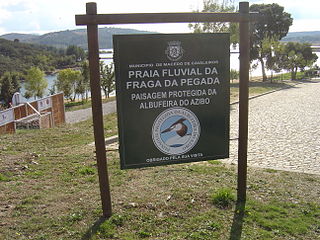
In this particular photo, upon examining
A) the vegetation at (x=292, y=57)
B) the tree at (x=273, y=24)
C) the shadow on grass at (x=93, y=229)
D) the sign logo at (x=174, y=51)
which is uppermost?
the tree at (x=273, y=24)

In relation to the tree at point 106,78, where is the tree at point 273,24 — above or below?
above

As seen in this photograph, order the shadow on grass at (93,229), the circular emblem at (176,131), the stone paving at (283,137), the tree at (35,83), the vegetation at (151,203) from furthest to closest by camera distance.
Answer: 1. the tree at (35,83)
2. the stone paving at (283,137)
3. the circular emblem at (176,131)
4. the vegetation at (151,203)
5. the shadow on grass at (93,229)

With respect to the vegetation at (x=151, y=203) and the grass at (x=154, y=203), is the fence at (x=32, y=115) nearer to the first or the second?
the vegetation at (x=151, y=203)

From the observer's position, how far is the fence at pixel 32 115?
1396 centimetres

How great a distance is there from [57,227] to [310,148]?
6.58 metres

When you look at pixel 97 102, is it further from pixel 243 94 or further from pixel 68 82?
pixel 68 82

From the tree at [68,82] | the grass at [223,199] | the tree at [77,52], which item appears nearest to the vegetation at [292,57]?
the tree at [68,82]

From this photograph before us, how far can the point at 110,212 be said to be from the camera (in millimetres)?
4773

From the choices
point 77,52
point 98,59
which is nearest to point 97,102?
point 98,59

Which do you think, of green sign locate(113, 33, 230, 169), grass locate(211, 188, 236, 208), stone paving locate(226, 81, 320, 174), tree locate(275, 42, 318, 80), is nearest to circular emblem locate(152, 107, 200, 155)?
green sign locate(113, 33, 230, 169)

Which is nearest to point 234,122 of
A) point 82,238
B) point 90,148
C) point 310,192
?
point 90,148

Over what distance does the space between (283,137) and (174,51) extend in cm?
674

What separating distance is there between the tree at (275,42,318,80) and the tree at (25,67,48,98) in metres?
38.5

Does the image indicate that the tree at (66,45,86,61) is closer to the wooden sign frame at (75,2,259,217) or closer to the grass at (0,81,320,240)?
the grass at (0,81,320,240)
